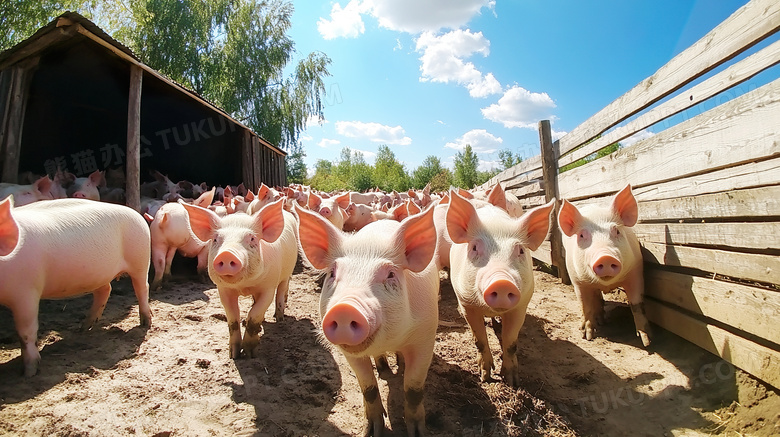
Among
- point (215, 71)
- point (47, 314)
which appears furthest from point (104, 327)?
point (215, 71)

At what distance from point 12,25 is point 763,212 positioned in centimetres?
2372

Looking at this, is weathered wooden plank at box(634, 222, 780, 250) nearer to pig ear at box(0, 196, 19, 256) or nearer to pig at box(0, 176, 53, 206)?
pig ear at box(0, 196, 19, 256)

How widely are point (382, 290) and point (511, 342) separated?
5.40ft

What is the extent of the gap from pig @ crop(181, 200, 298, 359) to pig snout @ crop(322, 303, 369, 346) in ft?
5.78

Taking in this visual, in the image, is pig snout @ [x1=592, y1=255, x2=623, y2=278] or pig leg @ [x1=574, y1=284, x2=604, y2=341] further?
pig leg @ [x1=574, y1=284, x2=604, y2=341]

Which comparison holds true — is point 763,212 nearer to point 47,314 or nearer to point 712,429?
point 712,429

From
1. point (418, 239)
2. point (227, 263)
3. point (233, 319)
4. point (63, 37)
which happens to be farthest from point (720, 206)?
point (63, 37)

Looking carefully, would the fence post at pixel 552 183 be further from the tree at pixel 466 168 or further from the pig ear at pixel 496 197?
the tree at pixel 466 168

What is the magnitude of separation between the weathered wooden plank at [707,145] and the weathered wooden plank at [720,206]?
226 millimetres

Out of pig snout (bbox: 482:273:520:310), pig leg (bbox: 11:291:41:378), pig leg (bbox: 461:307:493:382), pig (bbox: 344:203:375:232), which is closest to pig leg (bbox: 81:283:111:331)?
pig leg (bbox: 11:291:41:378)

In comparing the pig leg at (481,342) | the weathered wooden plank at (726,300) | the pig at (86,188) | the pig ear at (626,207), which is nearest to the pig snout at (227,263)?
the pig leg at (481,342)

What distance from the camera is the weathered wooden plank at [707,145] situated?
278 centimetres

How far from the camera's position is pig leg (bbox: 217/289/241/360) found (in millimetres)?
3997

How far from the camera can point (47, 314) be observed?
4832 millimetres
